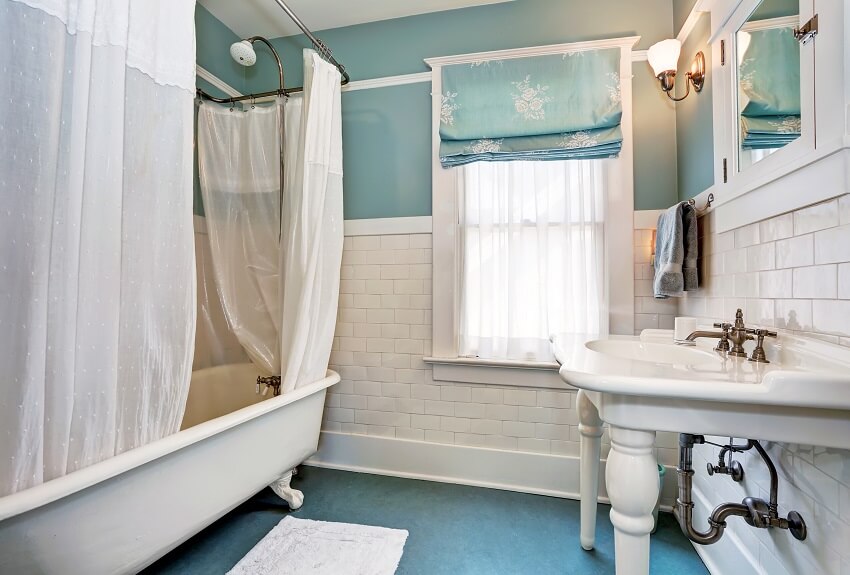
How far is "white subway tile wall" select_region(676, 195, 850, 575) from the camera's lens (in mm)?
857

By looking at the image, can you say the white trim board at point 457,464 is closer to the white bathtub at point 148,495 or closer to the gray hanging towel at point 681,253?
the white bathtub at point 148,495

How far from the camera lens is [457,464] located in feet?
6.86

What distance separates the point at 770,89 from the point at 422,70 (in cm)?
164

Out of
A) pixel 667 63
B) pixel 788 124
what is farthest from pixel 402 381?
pixel 667 63

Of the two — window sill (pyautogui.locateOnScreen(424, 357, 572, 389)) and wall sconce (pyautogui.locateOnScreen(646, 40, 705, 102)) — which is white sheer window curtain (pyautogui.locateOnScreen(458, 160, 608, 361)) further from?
wall sconce (pyautogui.locateOnScreen(646, 40, 705, 102))

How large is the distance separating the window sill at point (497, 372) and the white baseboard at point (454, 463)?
1.23 ft

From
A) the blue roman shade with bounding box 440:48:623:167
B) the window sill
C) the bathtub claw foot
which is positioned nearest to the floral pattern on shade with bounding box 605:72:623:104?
the blue roman shade with bounding box 440:48:623:167

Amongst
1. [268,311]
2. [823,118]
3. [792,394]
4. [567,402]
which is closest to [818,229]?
[823,118]

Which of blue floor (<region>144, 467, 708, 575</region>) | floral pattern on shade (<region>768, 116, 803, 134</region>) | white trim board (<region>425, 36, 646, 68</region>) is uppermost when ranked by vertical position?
white trim board (<region>425, 36, 646, 68</region>)

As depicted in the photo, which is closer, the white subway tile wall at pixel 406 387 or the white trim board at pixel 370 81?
the white subway tile wall at pixel 406 387

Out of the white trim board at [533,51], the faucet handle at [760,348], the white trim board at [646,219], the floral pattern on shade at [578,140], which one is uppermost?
the white trim board at [533,51]

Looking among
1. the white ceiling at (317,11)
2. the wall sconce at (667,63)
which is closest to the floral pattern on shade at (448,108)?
the white ceiling at (317,11)

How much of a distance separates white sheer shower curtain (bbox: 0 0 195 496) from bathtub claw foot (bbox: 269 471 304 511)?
2.37 feet

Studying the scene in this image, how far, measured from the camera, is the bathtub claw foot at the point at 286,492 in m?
1.74
